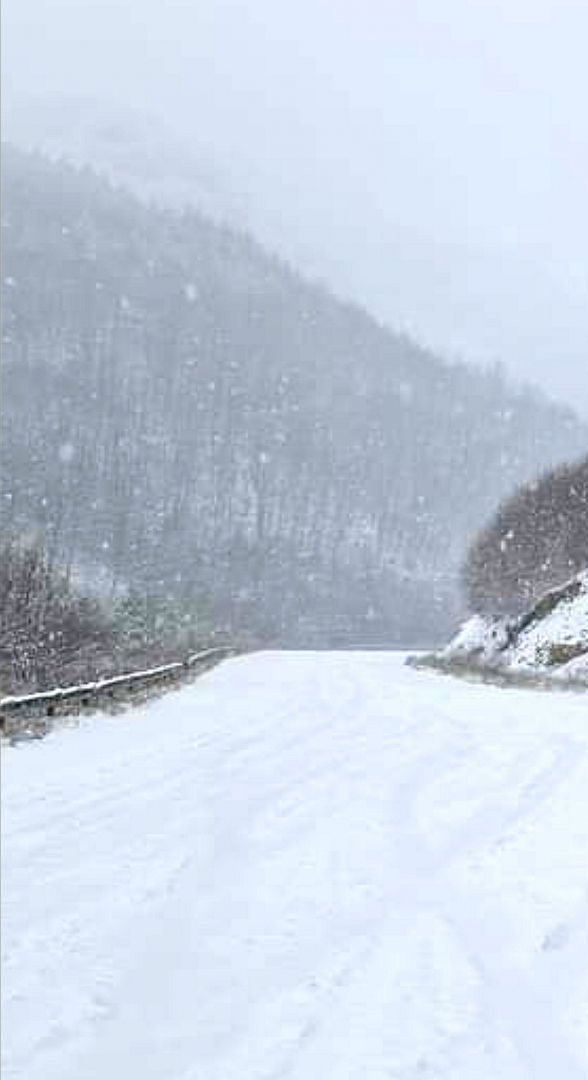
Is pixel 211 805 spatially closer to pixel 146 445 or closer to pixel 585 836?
pixel 585 836

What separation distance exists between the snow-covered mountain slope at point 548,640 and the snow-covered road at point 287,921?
83.0ft

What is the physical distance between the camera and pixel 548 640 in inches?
→ 1667

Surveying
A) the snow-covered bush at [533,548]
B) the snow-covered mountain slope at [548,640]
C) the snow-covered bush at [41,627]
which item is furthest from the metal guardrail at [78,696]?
the snow-covered bush at [533,548]

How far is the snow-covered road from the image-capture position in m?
4.14

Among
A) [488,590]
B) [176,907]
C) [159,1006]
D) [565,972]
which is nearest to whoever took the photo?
[159,1006]

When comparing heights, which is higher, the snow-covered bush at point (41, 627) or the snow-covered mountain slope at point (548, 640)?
the snow-covered bush at point (41, 627)

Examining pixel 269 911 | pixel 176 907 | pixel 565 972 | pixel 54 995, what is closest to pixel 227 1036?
pixel 54 995

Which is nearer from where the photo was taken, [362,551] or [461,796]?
[461,796]

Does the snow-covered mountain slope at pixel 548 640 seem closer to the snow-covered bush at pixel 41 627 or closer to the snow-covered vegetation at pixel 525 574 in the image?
the snow-covered vegetation at pixel 525 574

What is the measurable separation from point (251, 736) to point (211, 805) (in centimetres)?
618

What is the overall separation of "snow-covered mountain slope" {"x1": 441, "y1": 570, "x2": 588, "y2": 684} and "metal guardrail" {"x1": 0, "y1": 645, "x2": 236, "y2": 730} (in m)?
14.3

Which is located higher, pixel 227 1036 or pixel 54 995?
pixel 54 995

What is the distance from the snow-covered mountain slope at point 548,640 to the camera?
3900 centimetres

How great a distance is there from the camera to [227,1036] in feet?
14.1
